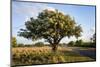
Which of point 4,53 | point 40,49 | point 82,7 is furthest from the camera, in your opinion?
point 82,7

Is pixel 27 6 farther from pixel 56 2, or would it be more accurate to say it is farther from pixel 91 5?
pixel 91 5

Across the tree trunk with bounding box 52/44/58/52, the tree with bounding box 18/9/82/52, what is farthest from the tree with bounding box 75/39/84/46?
the tree trunk with bounding box 52/44/58/52

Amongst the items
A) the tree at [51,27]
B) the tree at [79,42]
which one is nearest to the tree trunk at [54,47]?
the tree at [51,27]

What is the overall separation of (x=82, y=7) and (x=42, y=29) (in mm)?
661

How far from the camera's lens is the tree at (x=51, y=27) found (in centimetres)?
254

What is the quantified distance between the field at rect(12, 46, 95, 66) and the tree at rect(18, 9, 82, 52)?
99mm

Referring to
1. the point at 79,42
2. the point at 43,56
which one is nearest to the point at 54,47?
the point at 43,56

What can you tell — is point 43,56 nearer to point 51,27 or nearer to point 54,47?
point 54,47

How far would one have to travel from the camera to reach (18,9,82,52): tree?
2.54 metres

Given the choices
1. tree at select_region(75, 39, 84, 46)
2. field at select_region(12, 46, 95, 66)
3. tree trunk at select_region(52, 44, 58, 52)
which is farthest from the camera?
tree at select_region(75, 39, 84, 46)

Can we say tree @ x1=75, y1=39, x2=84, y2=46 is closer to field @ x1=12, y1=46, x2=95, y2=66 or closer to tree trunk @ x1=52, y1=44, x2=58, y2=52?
field @ x1=12, y1=46, x2=95, y2=66

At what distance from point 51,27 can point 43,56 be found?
392 millimetres

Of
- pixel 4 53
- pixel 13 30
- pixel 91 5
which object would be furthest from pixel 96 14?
pixel 4 53

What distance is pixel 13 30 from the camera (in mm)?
2445
